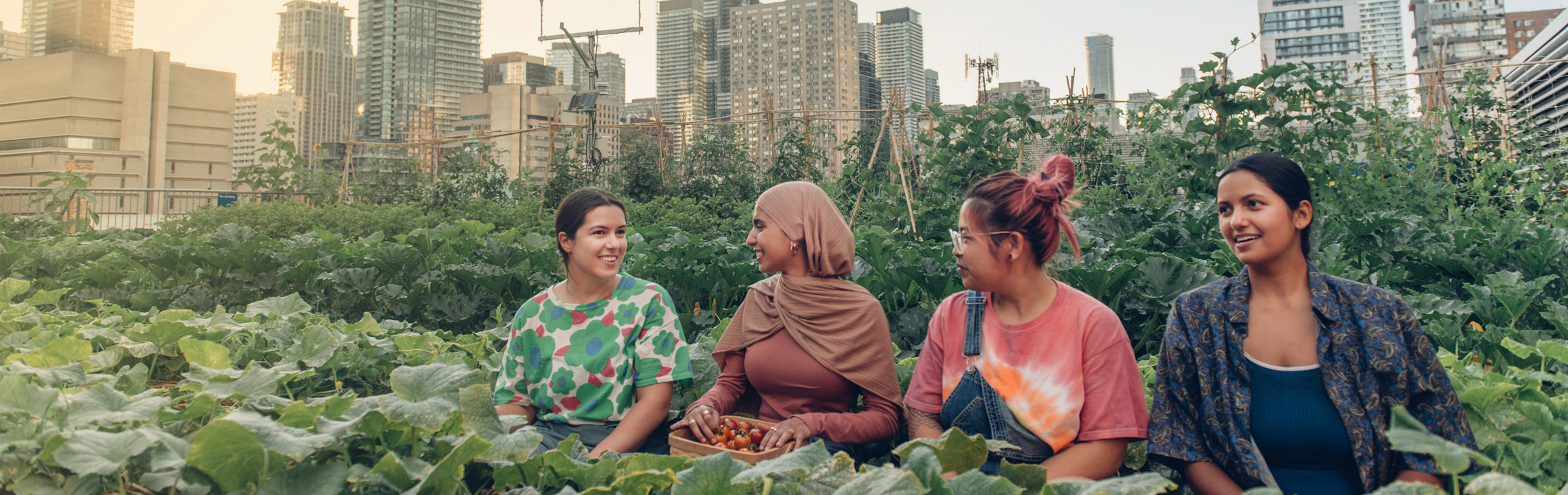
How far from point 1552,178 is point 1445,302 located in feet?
19.7

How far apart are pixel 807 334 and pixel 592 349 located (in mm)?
621

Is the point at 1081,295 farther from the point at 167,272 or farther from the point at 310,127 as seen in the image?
the point at 310,127

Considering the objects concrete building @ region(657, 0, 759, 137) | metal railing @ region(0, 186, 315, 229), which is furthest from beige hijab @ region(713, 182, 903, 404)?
concrete building @ region(657, 0, 759, 137)

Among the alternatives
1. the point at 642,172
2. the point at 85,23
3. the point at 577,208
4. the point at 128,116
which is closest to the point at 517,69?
the point at 85,23

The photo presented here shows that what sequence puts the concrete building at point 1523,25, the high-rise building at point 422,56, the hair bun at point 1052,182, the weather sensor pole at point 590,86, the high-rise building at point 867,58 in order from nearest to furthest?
the hair bun at point 1052,182 → the weather sensor pole at point 590,86 → the concrete building at point 1523,25 → the high-rise building at point 867,58 → the high-rise building at point 422,56

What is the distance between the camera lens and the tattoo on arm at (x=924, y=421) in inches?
83.6

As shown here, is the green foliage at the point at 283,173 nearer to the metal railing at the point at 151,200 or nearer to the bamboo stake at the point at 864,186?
the metal railing at the point at 151,200

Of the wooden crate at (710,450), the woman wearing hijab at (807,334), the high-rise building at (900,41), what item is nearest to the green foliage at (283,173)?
the woman wearing hijab at (807,334)

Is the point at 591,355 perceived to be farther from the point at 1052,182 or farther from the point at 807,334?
the point at 1052,182

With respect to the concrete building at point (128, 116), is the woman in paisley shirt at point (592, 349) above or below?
below

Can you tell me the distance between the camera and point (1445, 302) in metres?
2.60

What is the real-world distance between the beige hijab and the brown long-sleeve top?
3cm

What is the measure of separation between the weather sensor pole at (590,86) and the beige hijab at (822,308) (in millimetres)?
11848

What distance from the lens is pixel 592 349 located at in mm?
2424
